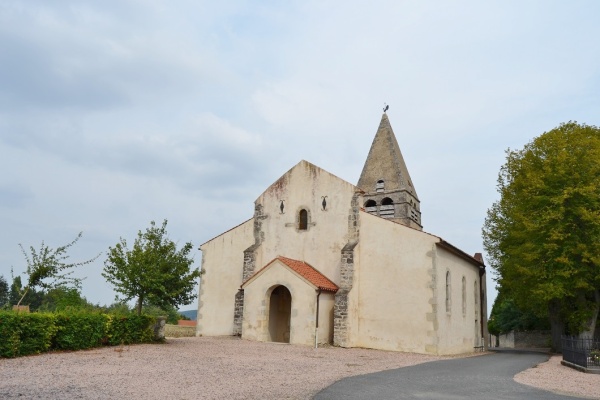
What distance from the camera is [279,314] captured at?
27.1 metres

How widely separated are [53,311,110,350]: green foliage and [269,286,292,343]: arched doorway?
1021 centimetres

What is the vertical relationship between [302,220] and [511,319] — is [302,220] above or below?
above

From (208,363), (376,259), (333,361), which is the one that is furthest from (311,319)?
(208,363)

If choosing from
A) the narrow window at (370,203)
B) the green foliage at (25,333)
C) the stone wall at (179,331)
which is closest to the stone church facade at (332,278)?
the stone wall at (179,331)

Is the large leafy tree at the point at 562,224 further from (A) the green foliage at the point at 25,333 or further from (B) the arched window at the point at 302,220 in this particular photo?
(A) the green foliage at the point at 25,333

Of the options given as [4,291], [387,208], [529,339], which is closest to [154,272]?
[387,208]

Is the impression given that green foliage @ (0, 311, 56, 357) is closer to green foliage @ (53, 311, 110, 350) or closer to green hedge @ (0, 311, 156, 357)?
green hedge @ (0, 311, 156, 357)

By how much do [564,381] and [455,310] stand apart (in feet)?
43.6

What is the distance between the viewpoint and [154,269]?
20531 millimetres

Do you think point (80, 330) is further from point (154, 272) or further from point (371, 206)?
point (371, 206)

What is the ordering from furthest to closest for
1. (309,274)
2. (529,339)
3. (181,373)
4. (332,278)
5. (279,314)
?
(529,339) → (279,314) → (332,278) → (309,274) → (181,373)

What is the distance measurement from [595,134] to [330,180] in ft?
49.5

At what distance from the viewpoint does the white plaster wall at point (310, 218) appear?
2628 centimetres

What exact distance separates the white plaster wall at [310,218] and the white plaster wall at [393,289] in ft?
5.68
